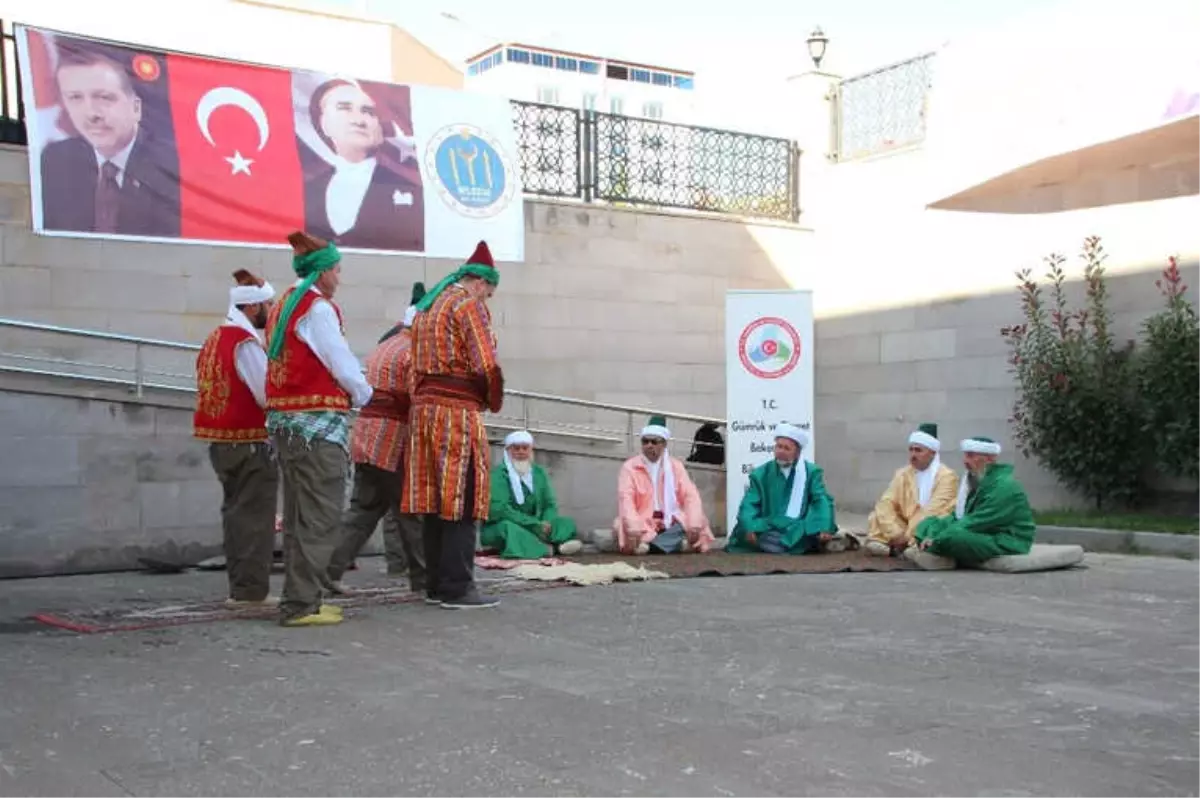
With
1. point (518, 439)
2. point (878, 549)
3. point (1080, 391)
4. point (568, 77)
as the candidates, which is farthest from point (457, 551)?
point (568, 77)

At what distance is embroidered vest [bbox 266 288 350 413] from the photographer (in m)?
5.86

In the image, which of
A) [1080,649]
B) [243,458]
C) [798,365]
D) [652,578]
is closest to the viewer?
[1080,649]

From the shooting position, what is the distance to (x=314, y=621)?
5.70m

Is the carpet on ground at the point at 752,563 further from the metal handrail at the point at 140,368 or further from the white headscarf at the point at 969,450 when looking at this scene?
the metal handrail at the point at 140,368

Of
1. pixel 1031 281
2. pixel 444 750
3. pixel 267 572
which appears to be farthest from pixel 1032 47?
pixel 444 750

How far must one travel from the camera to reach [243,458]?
630 centimetres

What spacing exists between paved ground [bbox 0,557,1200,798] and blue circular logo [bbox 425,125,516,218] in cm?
607

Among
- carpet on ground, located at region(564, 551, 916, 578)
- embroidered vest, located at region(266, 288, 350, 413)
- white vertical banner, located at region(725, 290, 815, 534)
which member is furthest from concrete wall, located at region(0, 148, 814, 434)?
embroidered vest, located at region(266, 288, 350, 413)

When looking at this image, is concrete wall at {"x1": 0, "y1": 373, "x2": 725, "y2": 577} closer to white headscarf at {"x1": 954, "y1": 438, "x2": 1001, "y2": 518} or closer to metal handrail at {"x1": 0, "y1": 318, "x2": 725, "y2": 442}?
metal handrail at {"x1": 0, "y1": 318, "x2": 725, "y2": 442}

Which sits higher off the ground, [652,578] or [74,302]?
[74,302]

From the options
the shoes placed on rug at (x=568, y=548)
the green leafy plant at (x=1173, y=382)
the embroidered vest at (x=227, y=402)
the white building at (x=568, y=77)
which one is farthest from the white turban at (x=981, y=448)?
the white building at (x=568, y=77)

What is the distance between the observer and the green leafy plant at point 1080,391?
10977 millimetres

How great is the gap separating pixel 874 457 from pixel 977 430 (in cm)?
147

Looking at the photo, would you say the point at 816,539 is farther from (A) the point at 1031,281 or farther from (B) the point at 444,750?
(B) the point at 444,750
